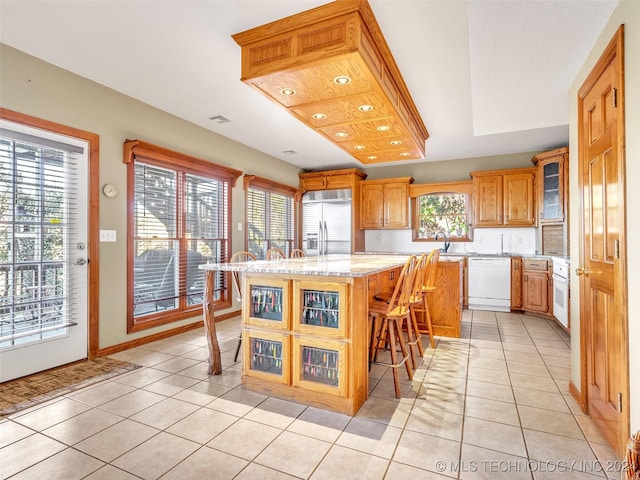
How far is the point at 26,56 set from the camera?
270cm

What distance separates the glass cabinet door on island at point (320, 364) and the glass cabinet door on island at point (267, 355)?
0.08 metres

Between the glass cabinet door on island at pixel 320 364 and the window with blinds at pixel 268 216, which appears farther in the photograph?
the window with blinds at pixel 268 216

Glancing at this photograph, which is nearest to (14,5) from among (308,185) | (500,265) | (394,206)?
(308,185)

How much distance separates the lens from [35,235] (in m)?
2.76

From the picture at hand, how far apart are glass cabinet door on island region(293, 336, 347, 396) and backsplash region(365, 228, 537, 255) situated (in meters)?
4.58

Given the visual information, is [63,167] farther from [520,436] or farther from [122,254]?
[520,436]

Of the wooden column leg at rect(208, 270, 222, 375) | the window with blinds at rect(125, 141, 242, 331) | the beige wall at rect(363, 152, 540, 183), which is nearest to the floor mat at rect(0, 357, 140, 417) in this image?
the window with blinds at rect(125, 141, 242, 331)

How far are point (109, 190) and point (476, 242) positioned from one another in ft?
18.5

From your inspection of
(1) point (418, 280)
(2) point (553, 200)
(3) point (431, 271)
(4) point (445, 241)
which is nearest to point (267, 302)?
(1) point (418, 280)

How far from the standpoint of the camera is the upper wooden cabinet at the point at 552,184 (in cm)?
490

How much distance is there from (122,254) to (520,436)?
363 centimetres

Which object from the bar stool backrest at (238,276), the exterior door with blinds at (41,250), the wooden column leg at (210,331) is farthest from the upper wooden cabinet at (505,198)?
the exterior door with blinds at (41,250)

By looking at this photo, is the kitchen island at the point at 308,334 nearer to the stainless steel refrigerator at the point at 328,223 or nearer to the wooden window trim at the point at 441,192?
the stainless steel refrigerator at the point at 328,223

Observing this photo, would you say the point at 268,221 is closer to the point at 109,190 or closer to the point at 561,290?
the point at 109,190
